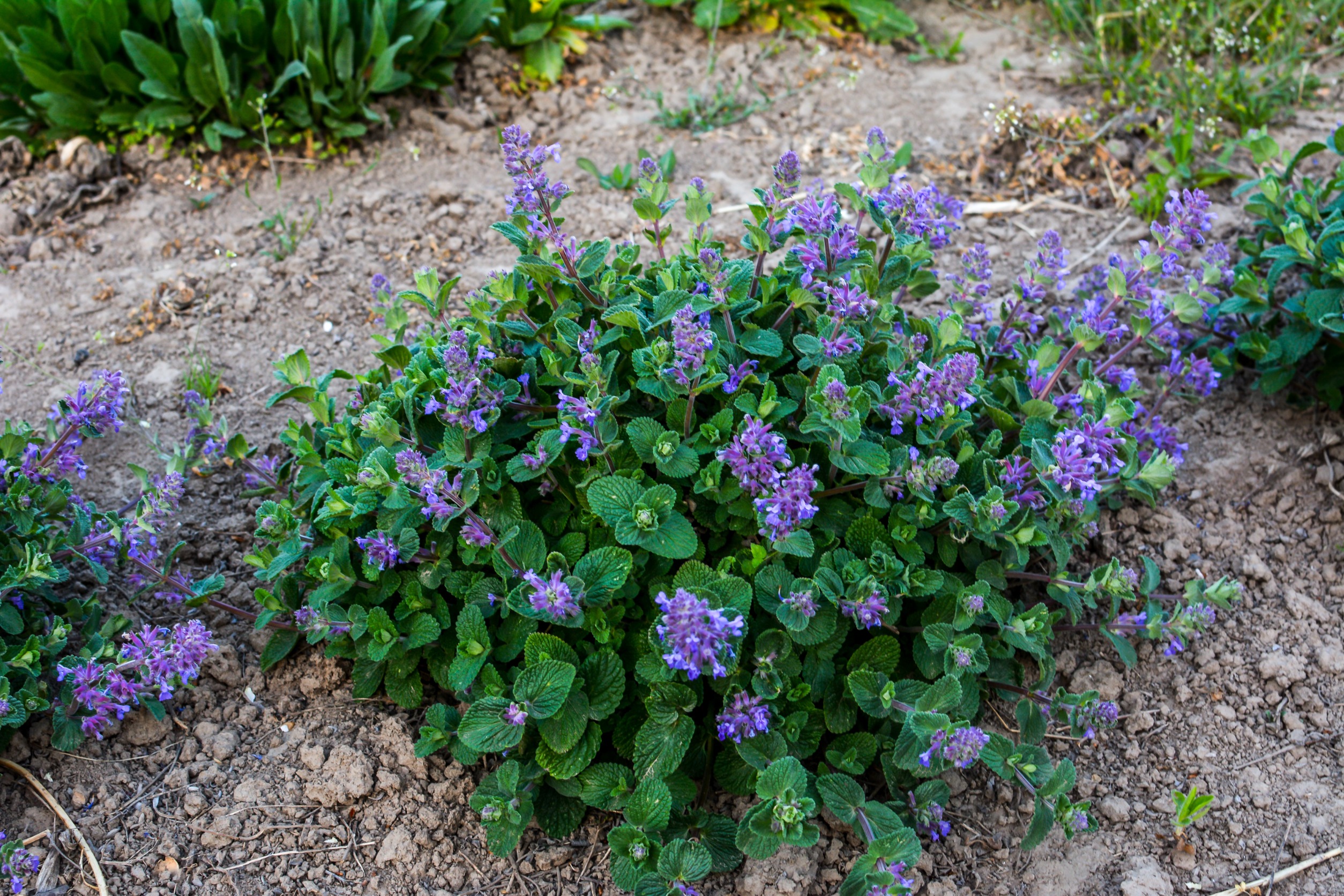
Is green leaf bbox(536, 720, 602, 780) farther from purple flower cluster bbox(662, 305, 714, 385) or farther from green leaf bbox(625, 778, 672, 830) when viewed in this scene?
purple flower cluster bbox(662, 305, 714, 385)

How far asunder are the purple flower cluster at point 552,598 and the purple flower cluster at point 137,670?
84 cm

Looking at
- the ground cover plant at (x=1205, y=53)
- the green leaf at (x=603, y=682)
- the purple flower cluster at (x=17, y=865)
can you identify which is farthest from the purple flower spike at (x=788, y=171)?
the ground cover plant at (x=1205, y=53)

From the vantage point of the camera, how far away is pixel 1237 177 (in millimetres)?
3898

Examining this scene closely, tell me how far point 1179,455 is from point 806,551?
4.26ft

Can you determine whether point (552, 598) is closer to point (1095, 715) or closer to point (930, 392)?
point (930, 392)

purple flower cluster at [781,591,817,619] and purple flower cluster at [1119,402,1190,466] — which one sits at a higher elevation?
purple flower cluster at [781,591,817,619]

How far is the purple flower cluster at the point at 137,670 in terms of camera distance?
7.79 ft

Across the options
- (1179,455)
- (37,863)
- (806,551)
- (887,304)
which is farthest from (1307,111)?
(37,863)

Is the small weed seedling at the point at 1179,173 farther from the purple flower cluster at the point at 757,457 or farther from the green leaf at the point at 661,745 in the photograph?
the green leaf at the point at 661,745

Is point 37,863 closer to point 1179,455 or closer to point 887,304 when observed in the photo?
point 887,304

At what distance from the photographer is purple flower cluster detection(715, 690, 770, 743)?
7.14ft

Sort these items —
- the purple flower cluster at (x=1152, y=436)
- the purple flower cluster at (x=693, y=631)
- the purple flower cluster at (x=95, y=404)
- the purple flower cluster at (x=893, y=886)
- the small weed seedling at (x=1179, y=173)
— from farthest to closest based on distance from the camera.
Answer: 1. the small weed seedling at (x=1179, y=173)
2. the purple flower cluster at (x=1152, y=436)
3. the purple flower cluster at (x=95, y=404)
4. the purple flower cluster at (x=893, y=886)
5. the purple flower cluster at (x=693, y=631)

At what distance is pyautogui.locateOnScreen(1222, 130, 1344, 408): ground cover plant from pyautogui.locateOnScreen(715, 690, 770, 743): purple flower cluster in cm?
192

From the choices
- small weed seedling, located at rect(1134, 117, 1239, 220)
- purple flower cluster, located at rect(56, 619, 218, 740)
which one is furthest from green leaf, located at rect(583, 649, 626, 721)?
small weed seedling, located at rect(1134, 117, 1239, 220)
